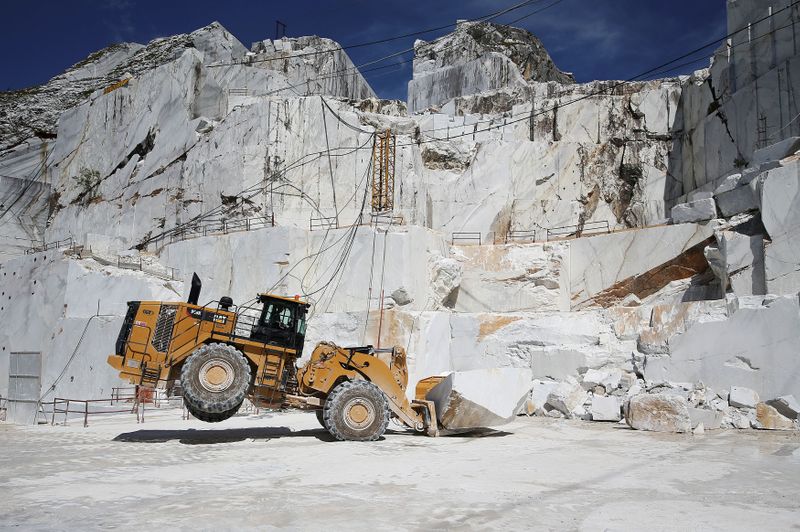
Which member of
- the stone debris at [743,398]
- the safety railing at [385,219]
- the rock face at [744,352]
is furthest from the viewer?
the safety railing at [385,219]

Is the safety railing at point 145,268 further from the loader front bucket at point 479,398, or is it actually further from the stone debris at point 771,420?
the stone debris at point 771,420

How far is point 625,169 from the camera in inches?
1384

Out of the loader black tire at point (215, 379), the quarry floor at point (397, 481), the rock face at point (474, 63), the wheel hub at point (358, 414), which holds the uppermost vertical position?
the rock face at point (474, 63)

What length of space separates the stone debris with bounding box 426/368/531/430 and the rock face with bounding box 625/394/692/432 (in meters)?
3.10

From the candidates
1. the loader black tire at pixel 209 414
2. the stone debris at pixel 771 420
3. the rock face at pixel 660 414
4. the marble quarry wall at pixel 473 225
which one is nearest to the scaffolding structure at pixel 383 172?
the marble quarry wall at pixel 473 225

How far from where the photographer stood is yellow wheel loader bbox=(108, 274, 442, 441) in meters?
11.6

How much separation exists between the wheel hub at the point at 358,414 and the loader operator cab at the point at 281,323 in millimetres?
1514

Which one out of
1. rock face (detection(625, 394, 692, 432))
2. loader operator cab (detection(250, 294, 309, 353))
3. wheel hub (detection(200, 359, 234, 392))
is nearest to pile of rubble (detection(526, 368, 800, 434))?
rock face (detection(625, 394, 692, 432))

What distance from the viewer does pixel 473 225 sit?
111 feet

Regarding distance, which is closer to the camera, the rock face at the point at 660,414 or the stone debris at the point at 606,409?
the rock face at the point at 660,414

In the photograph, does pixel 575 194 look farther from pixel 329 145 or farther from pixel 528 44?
pixel 528 44

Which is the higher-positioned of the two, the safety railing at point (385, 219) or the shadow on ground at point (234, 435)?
the safety railing at point (385, 219)

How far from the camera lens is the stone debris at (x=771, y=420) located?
14.5 meters

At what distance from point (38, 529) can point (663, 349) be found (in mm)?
16908
